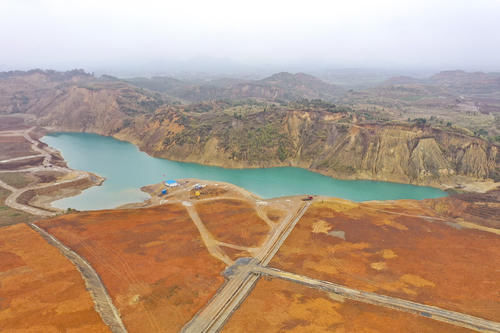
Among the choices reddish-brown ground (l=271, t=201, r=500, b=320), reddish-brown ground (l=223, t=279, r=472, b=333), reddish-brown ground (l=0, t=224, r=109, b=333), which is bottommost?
reddish-brown ground (l=271, t=201, r=500, b=320)

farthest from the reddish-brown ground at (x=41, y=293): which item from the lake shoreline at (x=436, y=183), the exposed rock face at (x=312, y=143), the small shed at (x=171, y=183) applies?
the exposed rock face at (x=312, y=143)

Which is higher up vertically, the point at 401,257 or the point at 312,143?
the point at 312,143

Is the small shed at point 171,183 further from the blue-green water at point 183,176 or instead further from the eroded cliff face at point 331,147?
the eroded cliff face at point 331,147

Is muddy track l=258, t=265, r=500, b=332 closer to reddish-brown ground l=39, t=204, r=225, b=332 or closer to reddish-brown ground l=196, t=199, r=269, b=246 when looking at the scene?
reddish-brown ground l=39, t=204, r=225, b=332

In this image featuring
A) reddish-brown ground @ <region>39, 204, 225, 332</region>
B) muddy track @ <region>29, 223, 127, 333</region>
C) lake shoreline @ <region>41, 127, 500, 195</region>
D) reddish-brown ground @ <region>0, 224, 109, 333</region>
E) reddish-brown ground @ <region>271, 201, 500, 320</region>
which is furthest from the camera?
lake shoreline @ <region>41, 127, 500, 195</region>

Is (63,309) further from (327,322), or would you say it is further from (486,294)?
(486,294)

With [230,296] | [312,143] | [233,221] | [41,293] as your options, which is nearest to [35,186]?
[41,293]

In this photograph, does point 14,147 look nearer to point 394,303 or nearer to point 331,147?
point 331,147

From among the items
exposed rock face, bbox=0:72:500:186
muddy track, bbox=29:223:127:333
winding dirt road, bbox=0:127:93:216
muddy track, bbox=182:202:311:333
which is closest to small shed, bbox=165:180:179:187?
winding dirt road, bbox=0:127:93:216
